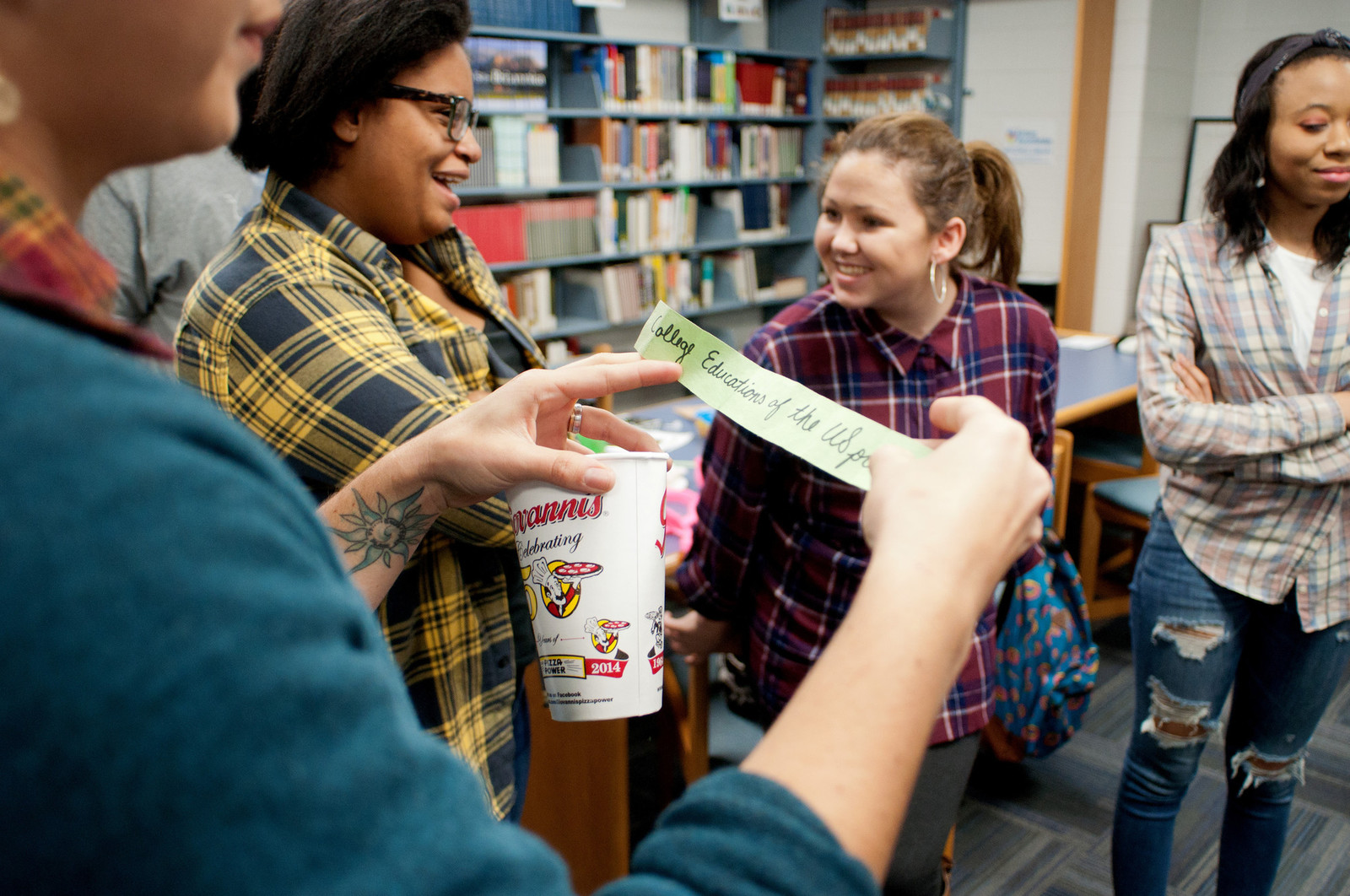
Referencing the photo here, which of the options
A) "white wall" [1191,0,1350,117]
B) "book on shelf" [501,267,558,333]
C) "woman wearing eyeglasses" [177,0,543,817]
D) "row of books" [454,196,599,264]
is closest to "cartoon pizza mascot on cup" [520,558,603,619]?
"woman wearing eyeglasses" [177,0,543,817]

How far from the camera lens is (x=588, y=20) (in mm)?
4875

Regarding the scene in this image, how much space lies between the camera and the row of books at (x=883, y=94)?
5.64 m

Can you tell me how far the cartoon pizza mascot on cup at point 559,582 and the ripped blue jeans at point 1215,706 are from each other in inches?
54.2

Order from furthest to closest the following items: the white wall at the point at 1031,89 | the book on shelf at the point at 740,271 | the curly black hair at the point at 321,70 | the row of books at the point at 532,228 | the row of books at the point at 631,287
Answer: the book on shelf at the point at 740,271 < the white wall at the point at 1031,89 < the row of books at the point at 631,287 < the row of books at the point at 532,228 < the curly black hair at the point at 321,70

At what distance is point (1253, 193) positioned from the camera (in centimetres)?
177

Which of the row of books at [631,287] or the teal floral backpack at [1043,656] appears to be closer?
the teal floral backpack at [1043,656]

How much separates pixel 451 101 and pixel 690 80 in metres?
4.38

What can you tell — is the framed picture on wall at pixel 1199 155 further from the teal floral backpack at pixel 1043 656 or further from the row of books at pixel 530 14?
the teal floral backpack at pixel 1043 656

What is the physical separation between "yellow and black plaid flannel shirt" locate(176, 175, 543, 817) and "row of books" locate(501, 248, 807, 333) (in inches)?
146

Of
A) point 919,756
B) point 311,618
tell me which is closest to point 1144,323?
point 919,756

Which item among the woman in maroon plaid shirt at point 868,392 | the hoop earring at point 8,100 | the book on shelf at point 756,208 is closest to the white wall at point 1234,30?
the book on shelf at point 756,208

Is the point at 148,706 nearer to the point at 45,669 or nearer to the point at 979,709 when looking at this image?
the point at 45,669

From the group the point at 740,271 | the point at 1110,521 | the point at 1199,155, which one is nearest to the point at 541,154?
the point at 740,271

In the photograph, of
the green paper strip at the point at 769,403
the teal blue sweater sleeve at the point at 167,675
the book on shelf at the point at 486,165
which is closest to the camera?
the teal blue sweater sleeve at the point at 167,675
